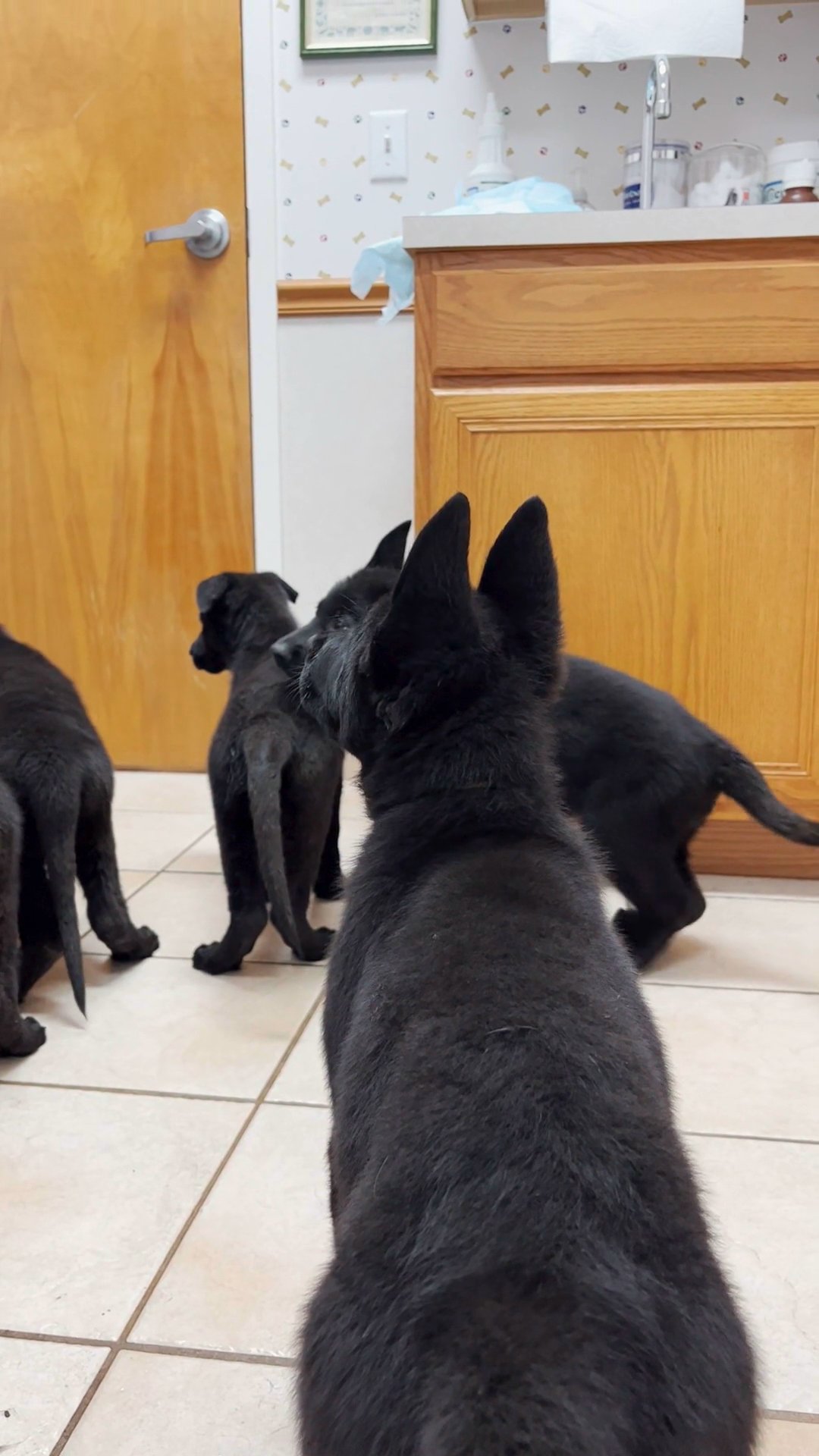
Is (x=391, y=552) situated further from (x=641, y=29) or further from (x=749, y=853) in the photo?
(x=641, y=29)

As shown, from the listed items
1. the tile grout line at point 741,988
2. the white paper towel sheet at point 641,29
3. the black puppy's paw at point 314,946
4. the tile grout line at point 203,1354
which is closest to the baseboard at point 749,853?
the tile grout line at point 741,988

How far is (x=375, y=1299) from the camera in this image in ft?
2.18

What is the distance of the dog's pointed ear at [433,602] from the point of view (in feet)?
3.08


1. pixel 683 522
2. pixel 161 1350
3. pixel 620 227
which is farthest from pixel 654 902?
pixel 620 227

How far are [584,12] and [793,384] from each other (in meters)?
1.10

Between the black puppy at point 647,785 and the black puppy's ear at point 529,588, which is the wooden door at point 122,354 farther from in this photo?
the black puppy's ear at point 529,588

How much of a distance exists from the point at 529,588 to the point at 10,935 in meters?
0.98

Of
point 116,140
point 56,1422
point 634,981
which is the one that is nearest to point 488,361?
point 116,140

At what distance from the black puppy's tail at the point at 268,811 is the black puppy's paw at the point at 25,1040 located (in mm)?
405

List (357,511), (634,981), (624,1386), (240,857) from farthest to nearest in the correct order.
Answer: (357,511)
(240,857)
(634,981)
(624,1386)

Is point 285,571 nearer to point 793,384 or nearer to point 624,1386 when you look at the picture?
point 793,384

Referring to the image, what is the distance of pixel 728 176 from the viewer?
2.82m

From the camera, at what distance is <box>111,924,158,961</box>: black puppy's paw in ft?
6.66

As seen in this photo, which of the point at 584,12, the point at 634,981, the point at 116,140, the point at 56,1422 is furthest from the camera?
the point at 116,140
